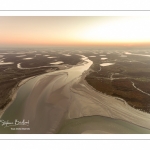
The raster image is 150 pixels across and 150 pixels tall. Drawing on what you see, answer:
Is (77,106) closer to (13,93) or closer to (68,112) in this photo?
(68,112)

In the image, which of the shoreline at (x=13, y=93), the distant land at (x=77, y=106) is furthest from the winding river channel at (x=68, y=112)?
the shoreline at (x=13, y=93)

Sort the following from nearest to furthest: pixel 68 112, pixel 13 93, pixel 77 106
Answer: pixel 68 112 < pixel 77 106 < pixel 13 93

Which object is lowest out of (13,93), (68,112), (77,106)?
(68,112)

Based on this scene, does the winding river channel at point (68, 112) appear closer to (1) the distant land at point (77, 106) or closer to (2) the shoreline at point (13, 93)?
(1) the distant land at point (77, 106)

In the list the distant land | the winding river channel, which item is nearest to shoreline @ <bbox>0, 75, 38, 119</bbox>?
the distant land

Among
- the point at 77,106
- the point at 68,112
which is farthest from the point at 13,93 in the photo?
the point at 77,106

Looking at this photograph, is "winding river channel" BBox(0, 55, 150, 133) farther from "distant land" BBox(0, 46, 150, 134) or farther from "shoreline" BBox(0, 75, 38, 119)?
"shoreline" BBox(0, 75, 38, 119)
